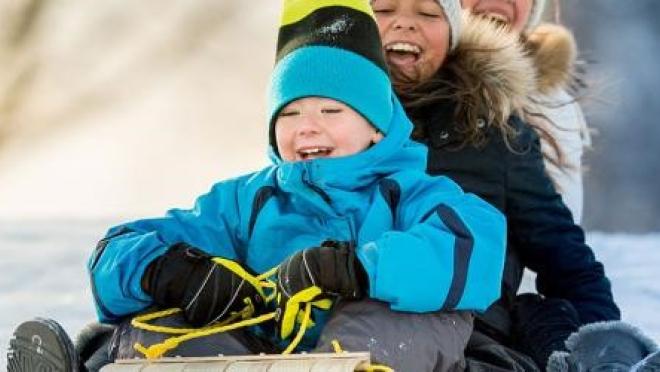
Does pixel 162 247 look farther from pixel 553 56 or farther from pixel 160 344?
pixel 553 56

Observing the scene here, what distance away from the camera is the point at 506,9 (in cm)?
303

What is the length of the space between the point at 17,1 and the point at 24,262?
1.89 metres

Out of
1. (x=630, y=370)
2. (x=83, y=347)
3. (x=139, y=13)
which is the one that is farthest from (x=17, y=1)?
(x=139, y=13)

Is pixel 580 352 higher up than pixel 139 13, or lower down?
lower down

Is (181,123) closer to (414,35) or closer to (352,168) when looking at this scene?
(414,35)

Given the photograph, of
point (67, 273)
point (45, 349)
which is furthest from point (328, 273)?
point (67, 273)

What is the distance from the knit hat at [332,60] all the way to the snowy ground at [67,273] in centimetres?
121

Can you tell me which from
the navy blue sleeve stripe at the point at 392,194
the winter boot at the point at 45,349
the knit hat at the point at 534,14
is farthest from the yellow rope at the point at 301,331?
the knit hat at the point at 534,14

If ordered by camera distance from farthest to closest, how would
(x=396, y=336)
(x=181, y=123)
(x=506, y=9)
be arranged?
(x=181, y=123), (x=506, y=9), (x=396, y=336)

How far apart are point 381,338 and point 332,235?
0.29 metres

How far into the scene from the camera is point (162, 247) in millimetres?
1998

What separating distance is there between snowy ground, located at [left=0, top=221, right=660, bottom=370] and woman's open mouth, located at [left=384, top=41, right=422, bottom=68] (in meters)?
1.08

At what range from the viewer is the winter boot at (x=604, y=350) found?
1995mm

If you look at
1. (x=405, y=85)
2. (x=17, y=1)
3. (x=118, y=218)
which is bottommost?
(x=118, y=218)
